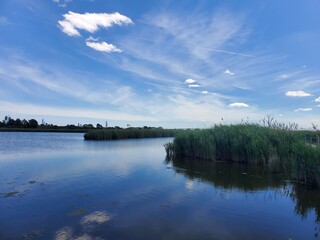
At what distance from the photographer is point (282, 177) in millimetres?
14164

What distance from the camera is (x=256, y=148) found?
17.7m

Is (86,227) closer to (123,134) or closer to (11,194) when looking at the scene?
(11,194)

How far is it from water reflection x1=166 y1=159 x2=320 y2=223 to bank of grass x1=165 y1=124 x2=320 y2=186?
650 millimetres

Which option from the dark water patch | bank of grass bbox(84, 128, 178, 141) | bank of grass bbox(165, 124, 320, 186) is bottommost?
the dark water patch

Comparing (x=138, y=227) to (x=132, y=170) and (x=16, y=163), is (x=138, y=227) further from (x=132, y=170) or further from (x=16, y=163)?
(x=16, y=163)

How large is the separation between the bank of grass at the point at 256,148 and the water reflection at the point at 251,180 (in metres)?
0.65

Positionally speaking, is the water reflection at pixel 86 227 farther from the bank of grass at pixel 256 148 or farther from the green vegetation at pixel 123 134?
the green vegetation at pixel 123 134

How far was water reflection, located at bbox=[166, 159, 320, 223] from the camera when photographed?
10.0m

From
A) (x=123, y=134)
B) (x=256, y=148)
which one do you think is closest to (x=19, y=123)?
(x=123, y=134)

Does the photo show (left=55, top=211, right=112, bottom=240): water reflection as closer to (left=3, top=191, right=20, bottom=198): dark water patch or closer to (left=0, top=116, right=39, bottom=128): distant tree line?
(left=3, top=191, right=20, bottom=198): dark water patch

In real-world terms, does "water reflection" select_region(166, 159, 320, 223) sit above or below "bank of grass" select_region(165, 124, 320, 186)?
below

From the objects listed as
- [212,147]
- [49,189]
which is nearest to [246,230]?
[49,189]

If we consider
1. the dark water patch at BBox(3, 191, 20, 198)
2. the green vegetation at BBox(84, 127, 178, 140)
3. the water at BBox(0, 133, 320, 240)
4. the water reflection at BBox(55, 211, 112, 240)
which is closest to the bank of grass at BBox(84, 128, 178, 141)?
the green vegetation at BBox(84, 127, 178, 140)

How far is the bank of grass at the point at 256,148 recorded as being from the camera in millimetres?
12205
